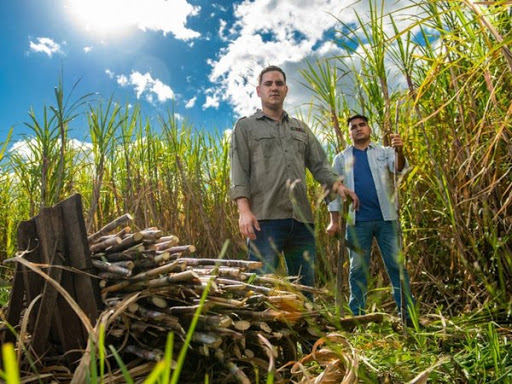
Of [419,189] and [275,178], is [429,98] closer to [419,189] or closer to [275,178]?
[419,189]

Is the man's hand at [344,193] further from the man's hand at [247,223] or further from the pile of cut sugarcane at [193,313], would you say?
the man's hand at [247,223]

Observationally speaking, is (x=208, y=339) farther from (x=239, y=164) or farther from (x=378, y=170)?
(x=378, y=170)

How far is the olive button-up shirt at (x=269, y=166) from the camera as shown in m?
3.31

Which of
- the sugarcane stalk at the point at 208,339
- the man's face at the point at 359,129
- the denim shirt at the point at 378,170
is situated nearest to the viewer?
the sugarcane stalk at the point at 208,339

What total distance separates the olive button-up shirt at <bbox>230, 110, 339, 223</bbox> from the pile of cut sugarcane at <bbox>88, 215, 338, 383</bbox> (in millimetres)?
978

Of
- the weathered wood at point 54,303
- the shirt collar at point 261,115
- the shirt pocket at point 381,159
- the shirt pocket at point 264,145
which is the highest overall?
the shirt collar at point 261,115

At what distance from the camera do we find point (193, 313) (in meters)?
2.03

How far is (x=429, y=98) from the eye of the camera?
3.43 m

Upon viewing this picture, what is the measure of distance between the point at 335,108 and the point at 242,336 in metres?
2.47

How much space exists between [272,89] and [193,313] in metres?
A: 1.88

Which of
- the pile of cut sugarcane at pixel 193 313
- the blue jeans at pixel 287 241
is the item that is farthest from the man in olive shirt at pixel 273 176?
the pile of cut sugarcane at pixel 193 313

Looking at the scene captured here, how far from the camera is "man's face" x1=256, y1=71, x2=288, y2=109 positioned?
3395mm

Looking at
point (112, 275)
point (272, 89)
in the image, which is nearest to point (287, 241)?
point (272, 89)

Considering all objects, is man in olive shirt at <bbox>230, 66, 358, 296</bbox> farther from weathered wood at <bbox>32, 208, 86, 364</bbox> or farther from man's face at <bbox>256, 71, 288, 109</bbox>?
weathered wood at <bbox>32, 208, 86, 364</bbox>
